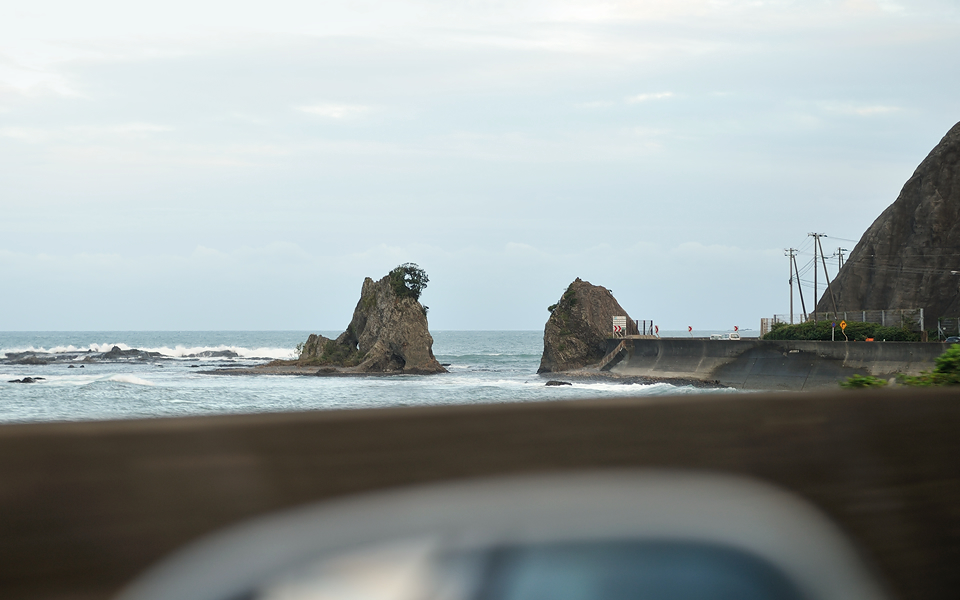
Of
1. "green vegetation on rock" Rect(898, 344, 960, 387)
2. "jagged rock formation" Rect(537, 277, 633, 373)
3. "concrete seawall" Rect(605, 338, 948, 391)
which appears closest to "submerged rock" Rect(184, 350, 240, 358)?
"jagged rock formation" Rect(537, 277, 633, 373)

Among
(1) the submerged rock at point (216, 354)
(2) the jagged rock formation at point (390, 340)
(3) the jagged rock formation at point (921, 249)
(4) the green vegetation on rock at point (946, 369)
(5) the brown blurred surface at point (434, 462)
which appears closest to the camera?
(5) the brown blurred surface at point (434, 462)

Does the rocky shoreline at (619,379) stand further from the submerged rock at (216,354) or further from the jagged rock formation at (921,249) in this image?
the submerged rock at (216,354)

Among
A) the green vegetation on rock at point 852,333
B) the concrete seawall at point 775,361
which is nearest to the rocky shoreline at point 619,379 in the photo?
the concrete seawall at point 775,361

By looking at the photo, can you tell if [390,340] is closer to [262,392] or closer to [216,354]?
[262,392]

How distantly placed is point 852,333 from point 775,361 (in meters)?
6.87

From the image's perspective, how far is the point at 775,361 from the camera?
130 feet

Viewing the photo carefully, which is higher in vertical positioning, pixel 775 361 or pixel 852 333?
pixel 852 333

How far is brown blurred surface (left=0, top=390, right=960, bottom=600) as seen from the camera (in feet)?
4.45

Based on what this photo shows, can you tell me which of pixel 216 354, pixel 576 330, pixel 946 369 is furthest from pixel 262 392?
pixel 216 354

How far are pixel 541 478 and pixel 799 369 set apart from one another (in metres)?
39.5

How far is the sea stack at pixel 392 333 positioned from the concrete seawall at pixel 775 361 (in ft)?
52.7

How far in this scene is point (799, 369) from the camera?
38.1 meters

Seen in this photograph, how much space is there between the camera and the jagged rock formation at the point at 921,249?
5750cm

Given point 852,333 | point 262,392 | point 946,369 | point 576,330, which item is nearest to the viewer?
point 946,369
